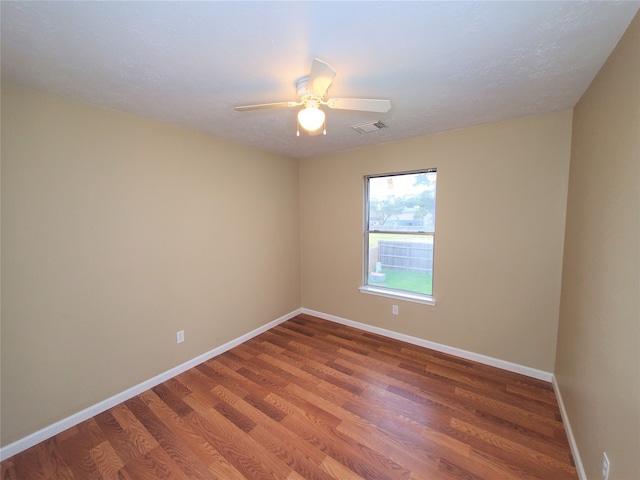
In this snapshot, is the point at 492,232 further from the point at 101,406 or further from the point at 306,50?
the point at 101,406

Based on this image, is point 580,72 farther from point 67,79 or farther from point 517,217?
point 67,79

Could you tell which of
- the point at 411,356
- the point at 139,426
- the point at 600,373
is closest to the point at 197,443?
the point at 139,426

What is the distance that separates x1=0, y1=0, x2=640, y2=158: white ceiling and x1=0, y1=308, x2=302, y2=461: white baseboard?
7.61ft

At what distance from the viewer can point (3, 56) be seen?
4.42 ft

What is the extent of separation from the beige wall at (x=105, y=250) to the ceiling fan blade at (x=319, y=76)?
5.50ft

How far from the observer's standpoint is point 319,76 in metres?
1.29

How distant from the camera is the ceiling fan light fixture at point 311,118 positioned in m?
1.47

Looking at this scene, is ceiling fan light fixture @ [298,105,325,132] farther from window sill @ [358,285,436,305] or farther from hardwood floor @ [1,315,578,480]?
window sill @ [358,285,436,305]

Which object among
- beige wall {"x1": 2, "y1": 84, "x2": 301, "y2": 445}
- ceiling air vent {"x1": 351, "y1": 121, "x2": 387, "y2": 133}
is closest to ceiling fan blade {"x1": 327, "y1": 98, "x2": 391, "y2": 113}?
ceiling air vent {"x1": 351, "y1": 121, "x2": 387, "y2": 133}

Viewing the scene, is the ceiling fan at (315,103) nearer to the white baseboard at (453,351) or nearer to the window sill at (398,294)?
the window sill at (398,294)

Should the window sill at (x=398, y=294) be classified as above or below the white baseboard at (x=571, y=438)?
above

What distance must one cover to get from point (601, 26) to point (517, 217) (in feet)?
4.99

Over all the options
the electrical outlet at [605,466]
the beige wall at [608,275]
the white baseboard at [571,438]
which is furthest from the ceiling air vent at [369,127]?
the white baseboard at [571,438]

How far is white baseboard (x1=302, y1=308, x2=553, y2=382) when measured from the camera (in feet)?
7.82
